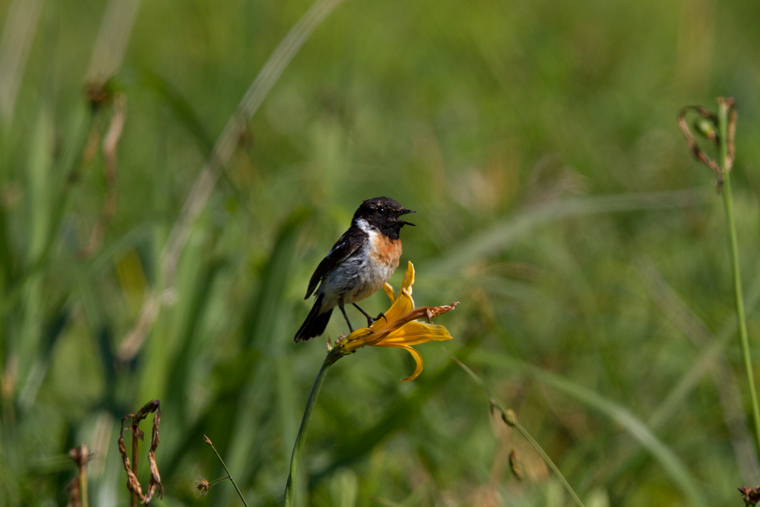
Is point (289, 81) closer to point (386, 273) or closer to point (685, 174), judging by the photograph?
point (685, 174)

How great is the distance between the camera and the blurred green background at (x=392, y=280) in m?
3.35

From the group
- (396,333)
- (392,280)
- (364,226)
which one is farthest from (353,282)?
(392,280)

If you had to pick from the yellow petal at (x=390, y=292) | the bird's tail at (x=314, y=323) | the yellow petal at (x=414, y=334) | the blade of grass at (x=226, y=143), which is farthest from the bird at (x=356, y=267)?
the blade of grass at (x=226, y=143)

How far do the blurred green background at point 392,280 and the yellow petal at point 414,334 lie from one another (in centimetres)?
97

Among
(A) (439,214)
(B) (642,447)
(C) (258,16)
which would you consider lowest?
(B) (642,447)

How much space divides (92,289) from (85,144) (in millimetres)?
642

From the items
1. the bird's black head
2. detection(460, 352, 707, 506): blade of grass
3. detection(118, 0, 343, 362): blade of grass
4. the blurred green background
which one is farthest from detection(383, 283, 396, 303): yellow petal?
detection(118, 0, 343, 362): blade of grass

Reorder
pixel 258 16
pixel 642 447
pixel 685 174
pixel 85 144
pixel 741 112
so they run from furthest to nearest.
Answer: pixel 741 112
pixel 685 174
pixel 258 16
pixel 85 144
pixel 642 447

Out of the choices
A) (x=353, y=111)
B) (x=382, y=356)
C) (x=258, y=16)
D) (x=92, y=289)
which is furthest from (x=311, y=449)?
(x=353, y=111)

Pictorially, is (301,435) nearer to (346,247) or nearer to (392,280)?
(346,247)

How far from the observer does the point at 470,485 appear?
12.3 feet

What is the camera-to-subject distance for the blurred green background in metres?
3.35

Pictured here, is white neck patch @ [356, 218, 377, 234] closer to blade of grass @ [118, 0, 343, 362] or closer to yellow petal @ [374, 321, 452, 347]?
yellow petal @ [374, 321, 452, 347]

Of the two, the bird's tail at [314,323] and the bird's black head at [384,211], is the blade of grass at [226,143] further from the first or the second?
the bird's black head at [384,211]
